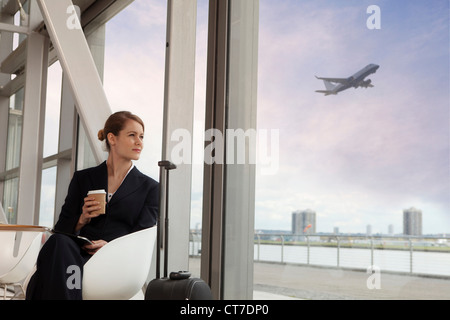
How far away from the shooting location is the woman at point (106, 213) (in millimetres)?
2615

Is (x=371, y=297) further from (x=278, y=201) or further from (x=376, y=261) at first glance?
(x=278, y=201)

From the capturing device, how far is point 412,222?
2.24 meters

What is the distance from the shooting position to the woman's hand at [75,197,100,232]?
2889mm

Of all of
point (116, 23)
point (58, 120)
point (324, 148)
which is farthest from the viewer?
point (58, 120)

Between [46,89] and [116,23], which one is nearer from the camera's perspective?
[116,23]

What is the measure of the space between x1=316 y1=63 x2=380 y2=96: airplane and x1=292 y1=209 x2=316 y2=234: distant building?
0.57m

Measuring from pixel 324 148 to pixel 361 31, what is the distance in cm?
54

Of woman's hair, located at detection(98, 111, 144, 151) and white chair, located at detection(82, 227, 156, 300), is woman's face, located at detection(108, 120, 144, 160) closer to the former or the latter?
woman's hair, located at detection(98, 111, 144, 151)

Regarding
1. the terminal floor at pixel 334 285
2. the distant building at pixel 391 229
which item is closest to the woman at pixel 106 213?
the terminal floor at pixel 334 285

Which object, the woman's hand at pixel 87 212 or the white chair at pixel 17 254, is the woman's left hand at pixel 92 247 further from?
the white chair at pixel 17 254

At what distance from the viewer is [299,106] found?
2787mm

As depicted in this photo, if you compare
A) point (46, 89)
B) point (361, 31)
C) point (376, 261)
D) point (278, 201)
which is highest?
point (46, 89)

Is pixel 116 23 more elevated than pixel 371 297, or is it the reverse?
pixel 116 23

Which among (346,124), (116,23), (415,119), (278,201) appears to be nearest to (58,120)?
(116,23)
